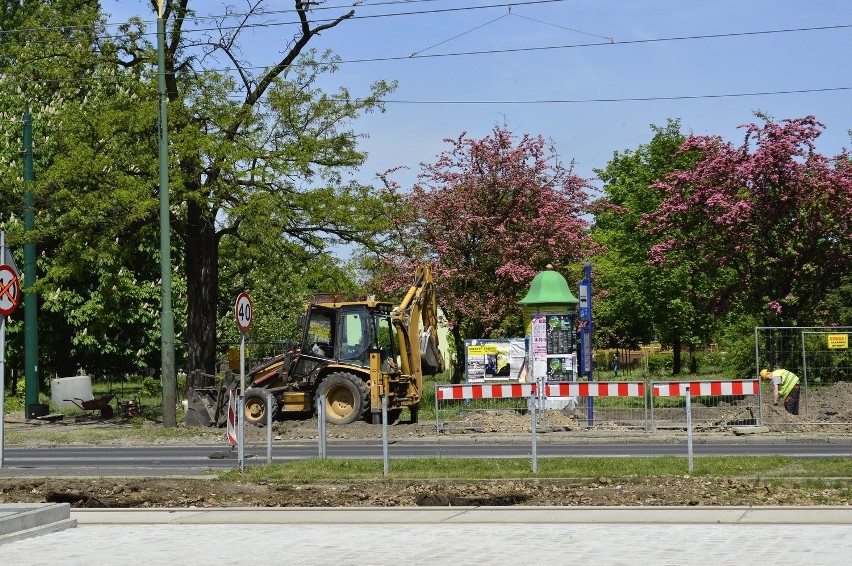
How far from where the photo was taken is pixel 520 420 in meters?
26.4

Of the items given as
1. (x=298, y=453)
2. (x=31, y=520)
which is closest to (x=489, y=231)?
(x=298, y=453)

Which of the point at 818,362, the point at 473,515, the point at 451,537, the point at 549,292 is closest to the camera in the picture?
the point at 451,537

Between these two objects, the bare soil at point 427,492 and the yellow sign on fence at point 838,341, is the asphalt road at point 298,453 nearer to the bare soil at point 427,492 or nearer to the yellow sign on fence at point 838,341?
the bare soil at point 427,492

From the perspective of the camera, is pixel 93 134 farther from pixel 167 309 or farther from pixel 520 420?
pixel 520 420

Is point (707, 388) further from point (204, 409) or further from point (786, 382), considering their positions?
point (204, 409)

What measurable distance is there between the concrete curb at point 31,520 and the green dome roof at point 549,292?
17.4m

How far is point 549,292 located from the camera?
29109mm

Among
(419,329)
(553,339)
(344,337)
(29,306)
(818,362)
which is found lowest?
(818,362)

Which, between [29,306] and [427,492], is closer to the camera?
[427,492]

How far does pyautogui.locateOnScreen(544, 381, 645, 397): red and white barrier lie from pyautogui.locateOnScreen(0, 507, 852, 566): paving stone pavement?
901 centimetres

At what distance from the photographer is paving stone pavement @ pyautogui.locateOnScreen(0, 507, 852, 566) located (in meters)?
9.91

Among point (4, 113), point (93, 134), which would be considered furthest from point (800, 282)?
point (4, 113)

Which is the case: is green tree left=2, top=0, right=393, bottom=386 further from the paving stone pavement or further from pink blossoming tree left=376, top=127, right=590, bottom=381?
the paving stone pavement

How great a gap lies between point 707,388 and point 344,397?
27.3ft
